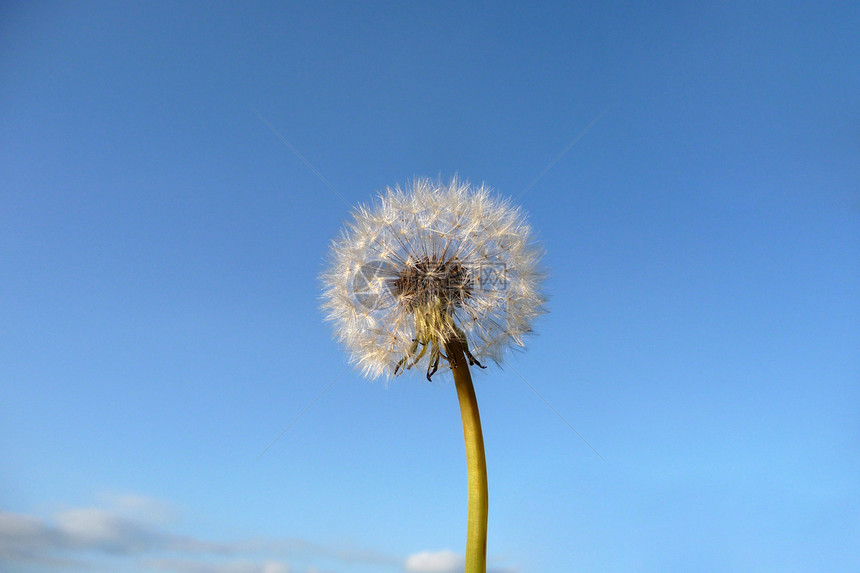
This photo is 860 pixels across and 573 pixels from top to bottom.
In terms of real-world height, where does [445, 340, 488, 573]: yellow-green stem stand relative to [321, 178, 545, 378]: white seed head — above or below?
below

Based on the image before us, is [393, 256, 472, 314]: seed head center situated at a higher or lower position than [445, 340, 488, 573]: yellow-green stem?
higher

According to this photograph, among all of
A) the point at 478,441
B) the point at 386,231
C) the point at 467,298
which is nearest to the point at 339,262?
the point at 386,231

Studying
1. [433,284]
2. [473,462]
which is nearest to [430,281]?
[433,284]

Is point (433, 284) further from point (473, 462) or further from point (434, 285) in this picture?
point (473, 462)

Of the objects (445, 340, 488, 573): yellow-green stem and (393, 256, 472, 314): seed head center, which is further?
(393, 256, 472, 314): seed head center
